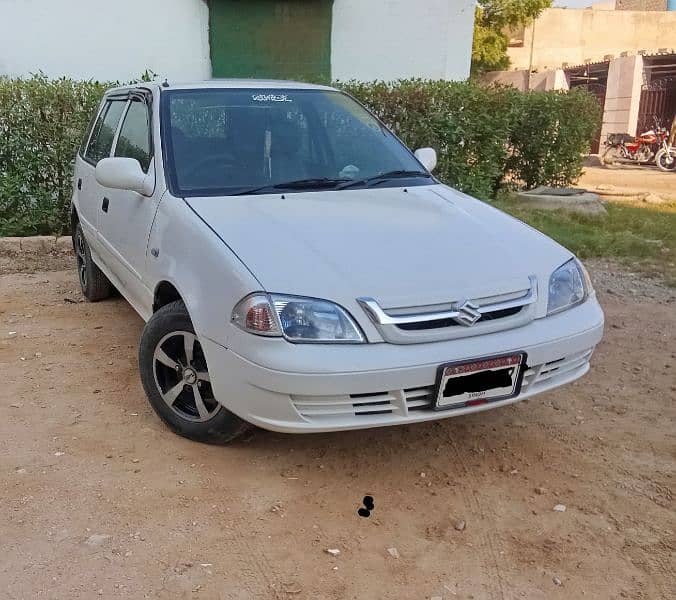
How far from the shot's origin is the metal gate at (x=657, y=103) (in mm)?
19188

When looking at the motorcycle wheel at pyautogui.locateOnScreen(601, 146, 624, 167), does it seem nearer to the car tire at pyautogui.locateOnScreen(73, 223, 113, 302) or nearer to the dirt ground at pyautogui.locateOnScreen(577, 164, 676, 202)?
the dirt ground at pyautogui.locateOnScreen(577, 164, 676, 202)

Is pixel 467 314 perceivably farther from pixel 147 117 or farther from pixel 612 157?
pixel 612 157

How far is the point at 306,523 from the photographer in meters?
2.86

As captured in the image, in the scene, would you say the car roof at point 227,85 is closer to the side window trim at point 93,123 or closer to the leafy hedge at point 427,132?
the side window trim at point 93,123

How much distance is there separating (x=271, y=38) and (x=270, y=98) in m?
6.06

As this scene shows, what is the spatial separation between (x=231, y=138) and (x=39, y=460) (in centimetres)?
198

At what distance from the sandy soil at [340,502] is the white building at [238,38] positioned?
636cm

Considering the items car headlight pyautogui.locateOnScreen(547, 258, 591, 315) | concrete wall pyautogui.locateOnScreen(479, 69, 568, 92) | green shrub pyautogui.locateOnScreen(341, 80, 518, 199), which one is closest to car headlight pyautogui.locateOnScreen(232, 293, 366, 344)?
car headlight pyautogui.locateOnScreen(547, 258, 591, 315)

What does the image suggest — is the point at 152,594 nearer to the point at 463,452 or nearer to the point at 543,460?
the point at 463,452

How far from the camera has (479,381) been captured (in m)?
2.91

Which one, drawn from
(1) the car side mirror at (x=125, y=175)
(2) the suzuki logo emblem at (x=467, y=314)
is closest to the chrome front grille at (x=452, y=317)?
(2) the suzuki logo emblem at (x=467, y=314)

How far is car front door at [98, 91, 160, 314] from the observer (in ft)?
12.5

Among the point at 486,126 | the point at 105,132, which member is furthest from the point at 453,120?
the point at 105,132

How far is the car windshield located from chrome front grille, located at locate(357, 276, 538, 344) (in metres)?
1.28
